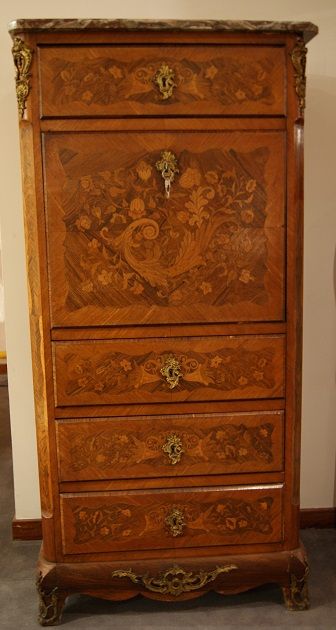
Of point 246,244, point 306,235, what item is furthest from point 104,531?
point 306,235

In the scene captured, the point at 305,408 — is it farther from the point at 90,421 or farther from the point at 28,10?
the point at 28,10

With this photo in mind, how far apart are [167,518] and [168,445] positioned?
244 mm

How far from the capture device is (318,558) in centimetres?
243

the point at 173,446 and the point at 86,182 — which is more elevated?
the point at 86,182

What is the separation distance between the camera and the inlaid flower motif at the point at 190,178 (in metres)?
1.82

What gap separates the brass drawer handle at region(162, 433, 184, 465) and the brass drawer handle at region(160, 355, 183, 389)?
0.17 meters

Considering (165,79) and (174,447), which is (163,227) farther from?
(174,447)

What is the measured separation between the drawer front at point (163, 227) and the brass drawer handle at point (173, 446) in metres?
0.37

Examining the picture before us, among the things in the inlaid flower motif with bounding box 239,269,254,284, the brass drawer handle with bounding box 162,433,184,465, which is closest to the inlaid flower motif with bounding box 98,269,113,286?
the inlaid flower motif with bounding box 239,269,254,284

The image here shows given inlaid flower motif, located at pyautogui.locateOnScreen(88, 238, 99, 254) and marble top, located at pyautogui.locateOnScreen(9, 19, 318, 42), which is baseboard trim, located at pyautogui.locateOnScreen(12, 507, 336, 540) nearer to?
inlaid flower motif, located at pyautogui.locateOnScreen(88, 238, 99, 254)

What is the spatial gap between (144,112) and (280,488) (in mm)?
1235

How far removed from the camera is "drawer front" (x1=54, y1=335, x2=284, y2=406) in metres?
1.90

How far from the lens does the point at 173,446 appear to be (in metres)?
1.96

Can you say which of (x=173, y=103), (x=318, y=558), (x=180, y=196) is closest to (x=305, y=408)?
(x=318, y=558)
